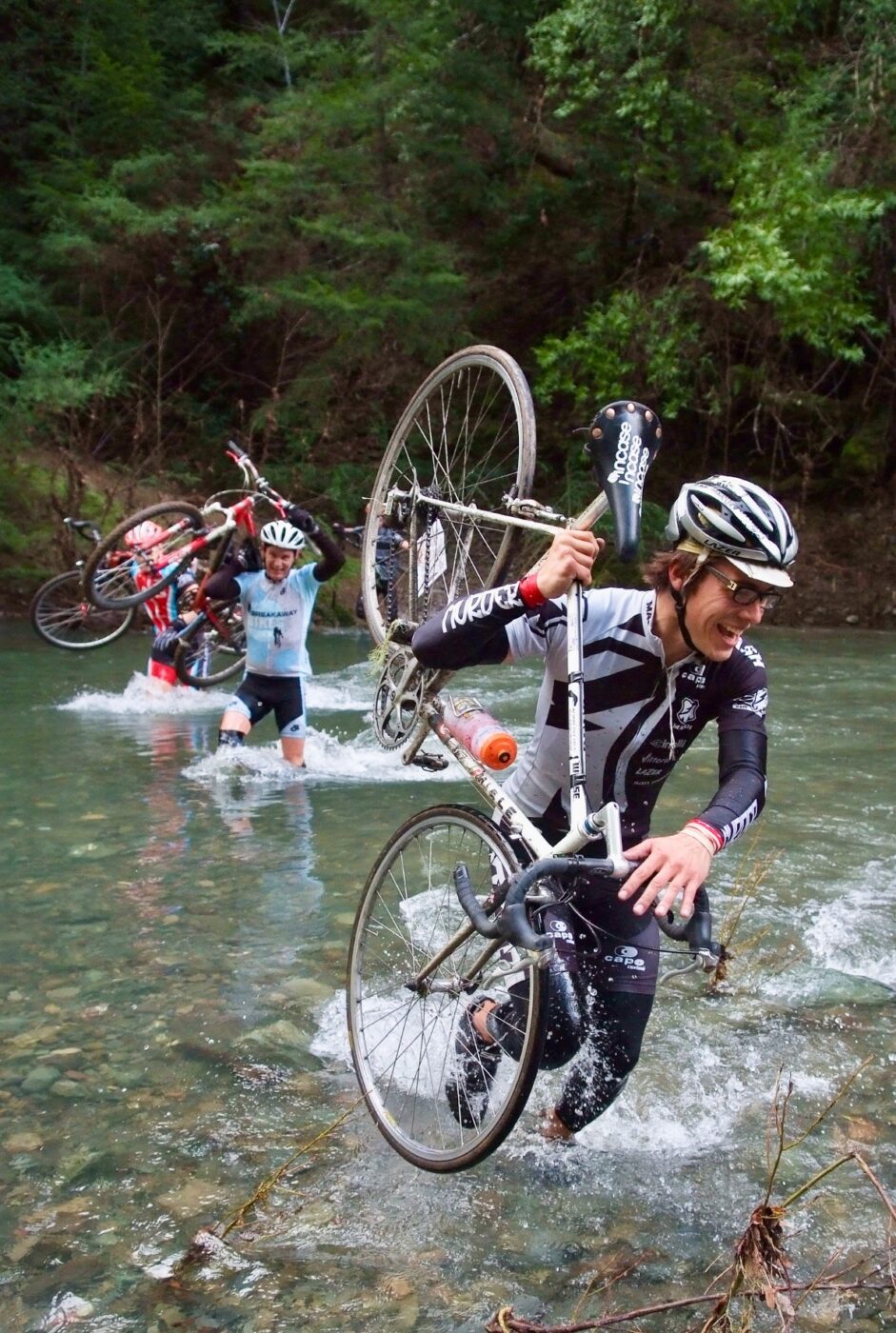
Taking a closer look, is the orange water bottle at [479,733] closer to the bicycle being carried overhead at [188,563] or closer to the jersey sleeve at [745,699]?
the jersey sleeve at [745,699]

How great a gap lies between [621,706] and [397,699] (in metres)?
0.96

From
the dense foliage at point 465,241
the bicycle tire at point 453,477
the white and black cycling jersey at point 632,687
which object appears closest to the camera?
the white and black cycling jersey at point 632,687

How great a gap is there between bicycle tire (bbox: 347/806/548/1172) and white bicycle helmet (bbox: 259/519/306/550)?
552 cm

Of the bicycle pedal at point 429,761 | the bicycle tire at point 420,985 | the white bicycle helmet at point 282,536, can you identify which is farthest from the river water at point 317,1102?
the white bicycle helmet at point 282,536

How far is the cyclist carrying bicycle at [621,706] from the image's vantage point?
11.1 feet

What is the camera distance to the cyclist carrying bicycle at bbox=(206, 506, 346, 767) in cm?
938

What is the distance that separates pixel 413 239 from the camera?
63.4 feet

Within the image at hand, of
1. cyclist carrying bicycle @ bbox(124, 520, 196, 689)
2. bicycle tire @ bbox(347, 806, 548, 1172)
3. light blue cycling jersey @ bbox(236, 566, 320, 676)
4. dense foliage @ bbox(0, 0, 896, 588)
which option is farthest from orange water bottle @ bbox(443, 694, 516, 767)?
dense foliage @ bbox(0, 0, 896, 588)

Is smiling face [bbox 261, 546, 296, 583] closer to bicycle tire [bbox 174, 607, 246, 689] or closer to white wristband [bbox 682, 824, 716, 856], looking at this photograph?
bicycle tire [bbox 174, 607, 246, 689]

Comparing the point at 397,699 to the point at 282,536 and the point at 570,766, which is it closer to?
the point at 570,766

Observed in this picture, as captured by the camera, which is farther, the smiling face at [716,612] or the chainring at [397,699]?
the chainring at [397,699]

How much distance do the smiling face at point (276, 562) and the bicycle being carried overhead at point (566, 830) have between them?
5.23m

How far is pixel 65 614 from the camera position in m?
14.3

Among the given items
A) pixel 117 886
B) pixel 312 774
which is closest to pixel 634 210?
pixel 312 774
